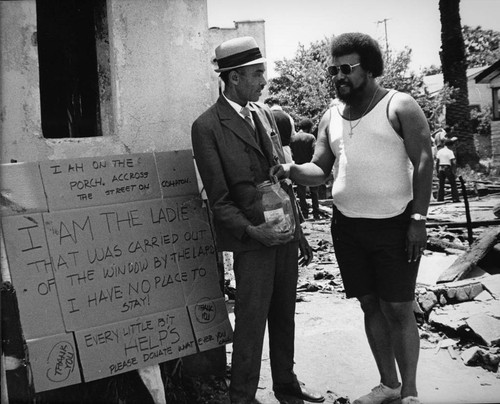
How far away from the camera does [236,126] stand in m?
3.22

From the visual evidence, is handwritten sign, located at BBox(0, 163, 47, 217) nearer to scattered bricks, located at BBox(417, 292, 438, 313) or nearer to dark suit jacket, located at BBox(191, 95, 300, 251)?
dark suit jacket, located at BBox(191, 95, 300, 251)

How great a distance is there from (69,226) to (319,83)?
17485 mm

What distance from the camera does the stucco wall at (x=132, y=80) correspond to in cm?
332

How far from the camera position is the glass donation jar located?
10.4 feet

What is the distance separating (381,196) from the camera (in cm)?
313

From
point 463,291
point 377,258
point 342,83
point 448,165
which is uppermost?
point 342,83

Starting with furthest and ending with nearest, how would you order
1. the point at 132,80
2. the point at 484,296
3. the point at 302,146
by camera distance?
the point at 302,146, the point at 484,296, the point at 132,80

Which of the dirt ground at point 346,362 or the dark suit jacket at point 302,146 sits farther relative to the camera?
the dark suit jacket at point 302,146

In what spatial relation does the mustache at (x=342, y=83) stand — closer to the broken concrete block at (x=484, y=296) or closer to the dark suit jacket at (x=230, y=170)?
the dark suit jacket at (x=230, y=170)

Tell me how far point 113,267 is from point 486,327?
3011mm

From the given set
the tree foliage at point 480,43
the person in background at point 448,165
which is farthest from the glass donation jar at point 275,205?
the tree foliage at point 480,43

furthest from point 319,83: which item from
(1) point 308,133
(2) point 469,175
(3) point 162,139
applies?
Answer: (3) point 162,139

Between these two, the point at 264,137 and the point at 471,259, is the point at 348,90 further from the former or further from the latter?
the point at 471,259

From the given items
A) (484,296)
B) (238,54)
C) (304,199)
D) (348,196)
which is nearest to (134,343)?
(348,196)
